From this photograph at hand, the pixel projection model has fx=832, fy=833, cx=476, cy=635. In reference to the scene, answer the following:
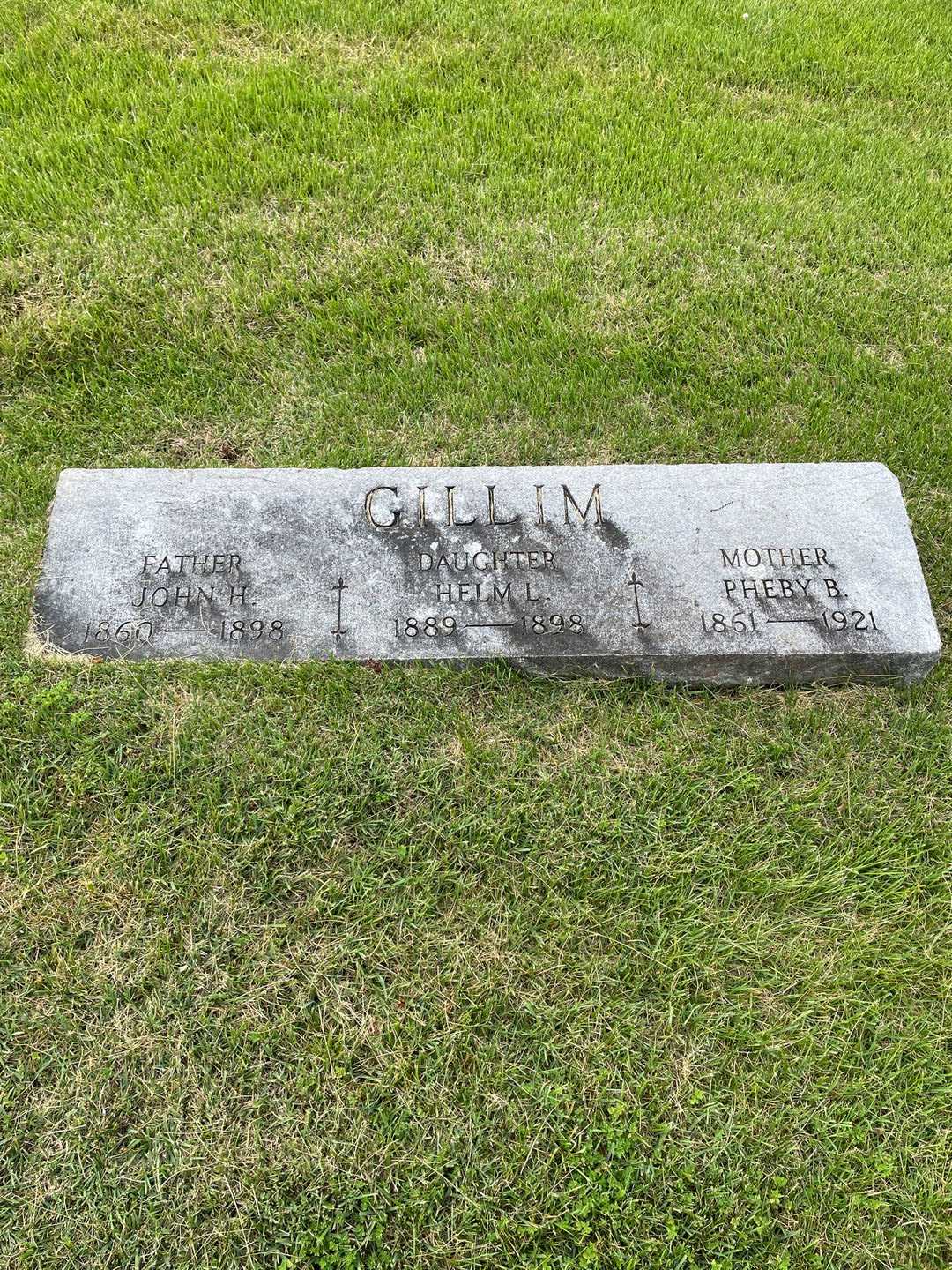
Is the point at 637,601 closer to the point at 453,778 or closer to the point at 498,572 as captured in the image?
the point at 498,572

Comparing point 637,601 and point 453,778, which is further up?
point 637,601

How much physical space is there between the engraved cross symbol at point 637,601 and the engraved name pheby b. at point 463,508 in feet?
0.90

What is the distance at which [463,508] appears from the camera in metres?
3.14

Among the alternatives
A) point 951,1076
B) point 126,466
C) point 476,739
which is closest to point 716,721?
point 476,739

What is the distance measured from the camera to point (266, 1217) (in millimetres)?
2018

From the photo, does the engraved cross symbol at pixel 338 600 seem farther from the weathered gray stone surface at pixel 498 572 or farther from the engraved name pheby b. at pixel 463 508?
the engraved name pheby b. at pixel 463 508

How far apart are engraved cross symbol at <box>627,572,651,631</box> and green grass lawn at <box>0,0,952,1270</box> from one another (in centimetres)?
24

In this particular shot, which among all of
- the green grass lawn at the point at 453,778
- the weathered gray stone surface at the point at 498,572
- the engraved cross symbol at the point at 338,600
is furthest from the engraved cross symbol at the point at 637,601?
the engraved cross symbol at the point at 338,600

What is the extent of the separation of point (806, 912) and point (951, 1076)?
537 millimetres

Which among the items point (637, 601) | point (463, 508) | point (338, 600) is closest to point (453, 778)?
point (338, 600)

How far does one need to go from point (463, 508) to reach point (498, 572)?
311mm

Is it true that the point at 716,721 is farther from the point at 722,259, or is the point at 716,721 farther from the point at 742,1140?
the point at 722,259

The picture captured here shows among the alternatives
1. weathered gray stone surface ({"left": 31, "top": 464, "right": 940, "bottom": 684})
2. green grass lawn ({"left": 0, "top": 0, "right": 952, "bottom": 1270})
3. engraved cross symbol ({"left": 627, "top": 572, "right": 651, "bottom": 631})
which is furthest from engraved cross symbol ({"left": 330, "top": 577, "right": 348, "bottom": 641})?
engraved cross symbol ({"left": 627, "top": 572, "right": 651, "bottom": 631})

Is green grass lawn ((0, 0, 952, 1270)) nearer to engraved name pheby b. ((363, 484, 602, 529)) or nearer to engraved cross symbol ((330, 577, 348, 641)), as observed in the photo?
engraved cross symbol ((330, 577, 348, 641))
